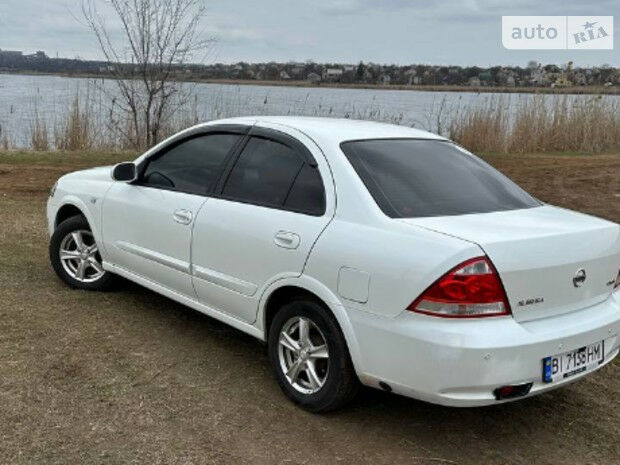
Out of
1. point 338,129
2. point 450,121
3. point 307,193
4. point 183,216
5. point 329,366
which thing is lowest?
point 329,366

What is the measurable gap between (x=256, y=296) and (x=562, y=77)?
18.2 m

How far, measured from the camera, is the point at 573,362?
132 inches

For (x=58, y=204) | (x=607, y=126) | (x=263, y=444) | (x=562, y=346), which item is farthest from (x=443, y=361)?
(x=607, y=126)

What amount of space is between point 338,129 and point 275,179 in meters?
0.47

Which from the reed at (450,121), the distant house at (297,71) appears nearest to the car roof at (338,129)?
the reed at (450,121)

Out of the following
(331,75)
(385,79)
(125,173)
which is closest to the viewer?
(125,173)

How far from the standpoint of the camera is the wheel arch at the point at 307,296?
11.2 feet

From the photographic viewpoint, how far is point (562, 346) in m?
3.26

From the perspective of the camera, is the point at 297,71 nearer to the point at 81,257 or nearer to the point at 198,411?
the point at 81,257

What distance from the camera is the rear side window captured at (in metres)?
3.84

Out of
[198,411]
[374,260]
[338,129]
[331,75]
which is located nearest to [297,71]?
[331,75]

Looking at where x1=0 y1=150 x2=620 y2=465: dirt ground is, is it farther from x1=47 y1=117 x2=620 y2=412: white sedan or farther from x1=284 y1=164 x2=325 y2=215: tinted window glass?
x1=284 y1=164 x2=325 y2=215: tinted window glass

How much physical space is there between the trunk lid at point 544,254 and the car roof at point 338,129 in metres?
0.84

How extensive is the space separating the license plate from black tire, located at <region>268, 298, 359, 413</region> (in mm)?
921
